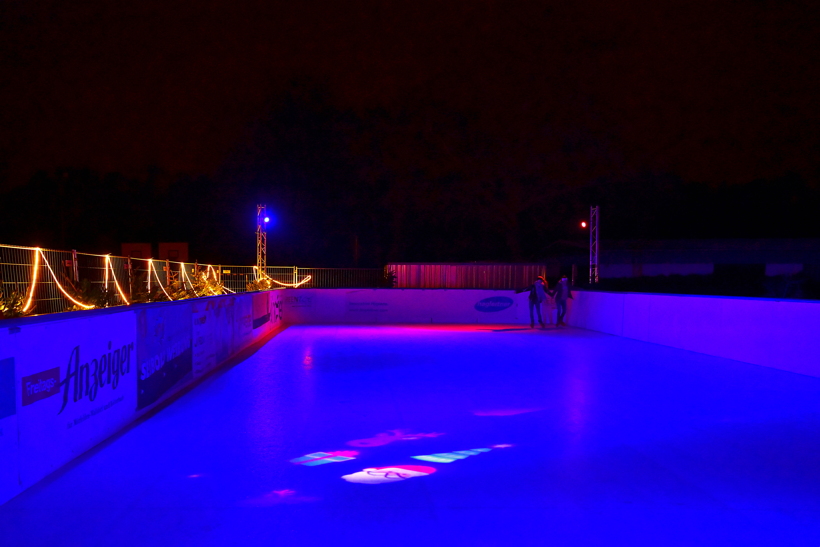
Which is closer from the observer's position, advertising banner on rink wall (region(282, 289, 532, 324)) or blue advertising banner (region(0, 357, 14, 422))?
blue advertising banner (region(0, 357, 14, 422))

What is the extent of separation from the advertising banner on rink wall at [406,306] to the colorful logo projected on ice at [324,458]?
674 inches

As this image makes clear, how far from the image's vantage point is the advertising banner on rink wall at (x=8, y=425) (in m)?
3.94

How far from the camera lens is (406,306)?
2286cm

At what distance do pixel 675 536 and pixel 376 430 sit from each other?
10.2ft

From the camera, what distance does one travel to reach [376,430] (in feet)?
19.5

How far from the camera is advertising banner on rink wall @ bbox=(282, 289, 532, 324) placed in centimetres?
2238

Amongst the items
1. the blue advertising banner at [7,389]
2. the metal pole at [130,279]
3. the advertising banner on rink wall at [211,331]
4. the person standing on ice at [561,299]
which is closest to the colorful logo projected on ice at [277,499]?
the blue advertising banner at [7,389]

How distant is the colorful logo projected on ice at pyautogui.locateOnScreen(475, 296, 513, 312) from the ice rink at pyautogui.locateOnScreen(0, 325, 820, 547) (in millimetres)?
13327

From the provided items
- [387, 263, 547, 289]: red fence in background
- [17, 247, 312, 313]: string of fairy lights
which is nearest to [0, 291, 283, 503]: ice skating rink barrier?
[17, 247, 312, 313]: string of fairy lights

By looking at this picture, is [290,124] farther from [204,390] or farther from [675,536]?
[675,536]

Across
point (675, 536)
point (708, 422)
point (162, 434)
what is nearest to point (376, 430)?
point (162, 434)

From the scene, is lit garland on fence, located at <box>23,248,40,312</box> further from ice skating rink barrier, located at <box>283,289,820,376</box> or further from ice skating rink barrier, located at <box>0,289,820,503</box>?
ice skating rink barrier, located at <box>283,289,820,376</box>

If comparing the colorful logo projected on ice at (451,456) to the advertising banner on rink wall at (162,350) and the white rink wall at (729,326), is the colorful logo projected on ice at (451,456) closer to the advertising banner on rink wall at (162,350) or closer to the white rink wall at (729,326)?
the advertising banner on rink wall at (162,350)

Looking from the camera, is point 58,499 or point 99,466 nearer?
point 58,499
